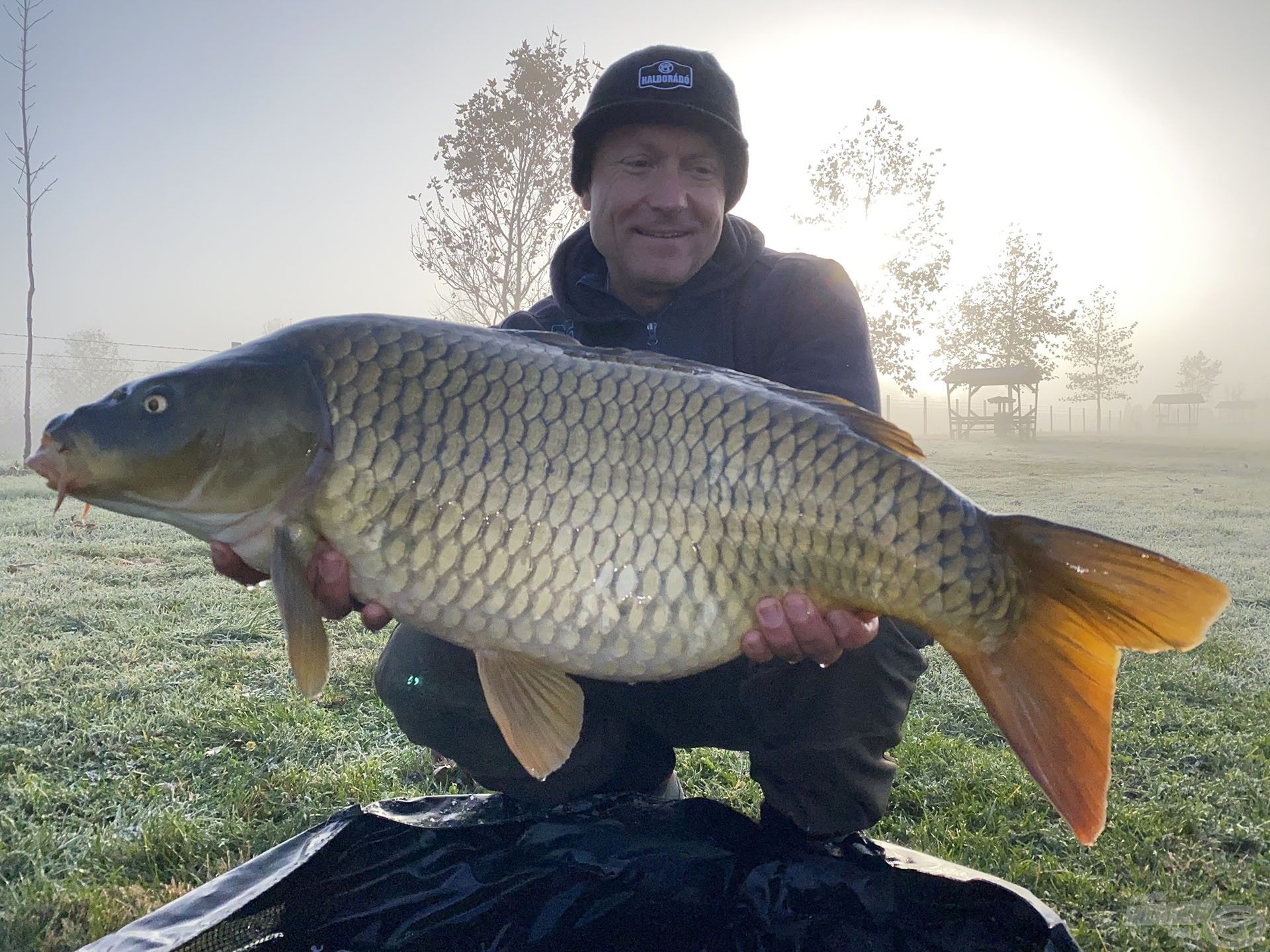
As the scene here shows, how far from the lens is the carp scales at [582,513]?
51.0 inches

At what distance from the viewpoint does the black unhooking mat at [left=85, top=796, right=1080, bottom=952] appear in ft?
4.14

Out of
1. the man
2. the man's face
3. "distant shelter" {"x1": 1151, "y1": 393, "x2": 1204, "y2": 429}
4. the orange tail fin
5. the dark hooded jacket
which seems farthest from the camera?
"distant shelter" {"x1": 1151, "y1": 393, "x2": 1204, "y2": 429}

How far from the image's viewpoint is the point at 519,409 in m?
1.34

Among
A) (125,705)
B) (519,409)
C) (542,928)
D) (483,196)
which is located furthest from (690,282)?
(483,196)

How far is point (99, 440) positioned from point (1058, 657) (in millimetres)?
1548

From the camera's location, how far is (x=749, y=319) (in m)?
2.00

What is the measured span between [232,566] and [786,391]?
104 centimetres

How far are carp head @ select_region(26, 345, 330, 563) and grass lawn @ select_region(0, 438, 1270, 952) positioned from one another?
0.73 metres

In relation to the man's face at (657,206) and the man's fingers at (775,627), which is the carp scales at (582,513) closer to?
the man's fingers at (775,627)

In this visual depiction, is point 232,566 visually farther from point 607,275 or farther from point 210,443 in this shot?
point 607,275

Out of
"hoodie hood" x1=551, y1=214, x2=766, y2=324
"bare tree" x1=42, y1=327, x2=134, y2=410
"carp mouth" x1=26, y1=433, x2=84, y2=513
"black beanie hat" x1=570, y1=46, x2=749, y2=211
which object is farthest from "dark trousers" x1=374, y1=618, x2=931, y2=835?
"bare tree" x1=42, y1=327, x2=134, y2=410

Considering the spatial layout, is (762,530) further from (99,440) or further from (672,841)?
(99,440)

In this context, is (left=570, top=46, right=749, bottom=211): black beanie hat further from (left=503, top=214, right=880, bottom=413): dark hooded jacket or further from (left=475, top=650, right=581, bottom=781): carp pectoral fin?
(left=475, top=650, right=581, bottom=781): carp pectoral fin

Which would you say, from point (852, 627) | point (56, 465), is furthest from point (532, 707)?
point (56, 465)
